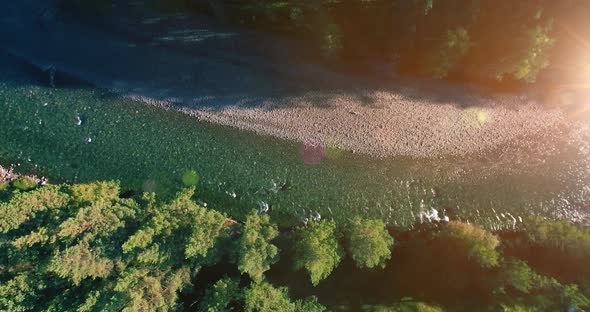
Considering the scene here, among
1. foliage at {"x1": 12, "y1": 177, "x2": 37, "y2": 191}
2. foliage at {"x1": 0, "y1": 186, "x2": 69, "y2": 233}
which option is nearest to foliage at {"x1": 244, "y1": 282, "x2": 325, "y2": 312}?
foliage at {"x1": 0, "y1": 186, "x2": 69, "y2": 233}

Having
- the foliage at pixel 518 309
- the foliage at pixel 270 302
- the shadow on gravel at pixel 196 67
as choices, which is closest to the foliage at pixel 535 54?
the shadow on gravel at pixel 196 67

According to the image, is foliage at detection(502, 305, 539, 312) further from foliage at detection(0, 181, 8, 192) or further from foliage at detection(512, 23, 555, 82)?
foliage at detection(0, 181, 8, 192)

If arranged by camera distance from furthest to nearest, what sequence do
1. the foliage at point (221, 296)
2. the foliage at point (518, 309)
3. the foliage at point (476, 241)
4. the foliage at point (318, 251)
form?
the foliage at point (476, 241), the foliage at point (221, 296), the foliage at point (318, 251), the foliage at point (518, 309)

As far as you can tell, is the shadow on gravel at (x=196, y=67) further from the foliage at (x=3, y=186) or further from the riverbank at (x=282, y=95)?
the foliage at (x=3, y=186)

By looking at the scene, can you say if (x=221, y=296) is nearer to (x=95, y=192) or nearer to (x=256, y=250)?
(x=256, y=250)

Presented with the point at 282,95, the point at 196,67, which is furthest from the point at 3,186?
the point at 282,95

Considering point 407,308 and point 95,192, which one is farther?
point 95,192
